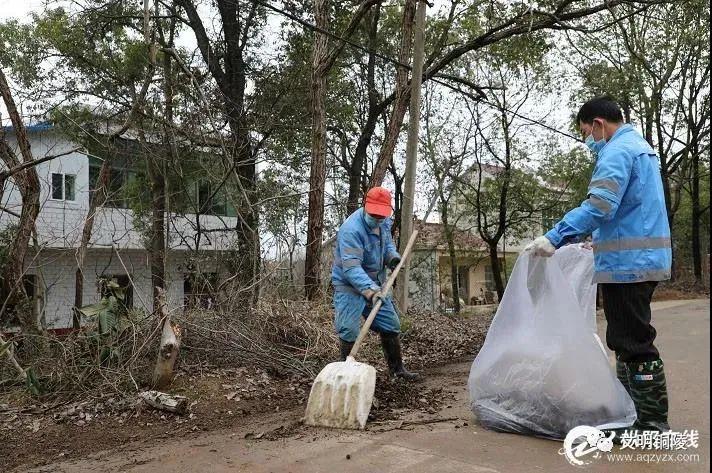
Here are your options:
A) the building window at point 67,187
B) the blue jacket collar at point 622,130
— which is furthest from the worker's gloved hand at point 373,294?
the building window at point 67,187

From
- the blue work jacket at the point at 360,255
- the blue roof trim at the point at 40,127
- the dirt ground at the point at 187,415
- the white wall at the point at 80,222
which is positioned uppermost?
the blue roof trim at the point at 40,127

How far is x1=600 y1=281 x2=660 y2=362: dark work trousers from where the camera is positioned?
311 centimetres

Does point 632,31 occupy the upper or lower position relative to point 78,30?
upper

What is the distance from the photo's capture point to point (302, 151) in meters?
13.6

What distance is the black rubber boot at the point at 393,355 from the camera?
16.3 ft

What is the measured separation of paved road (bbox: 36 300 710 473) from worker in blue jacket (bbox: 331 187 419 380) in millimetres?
1062

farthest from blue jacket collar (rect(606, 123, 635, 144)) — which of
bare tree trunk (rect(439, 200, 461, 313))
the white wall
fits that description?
bare tree trunk (rect(439, 200, 461, 313))

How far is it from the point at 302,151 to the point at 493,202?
299 inches

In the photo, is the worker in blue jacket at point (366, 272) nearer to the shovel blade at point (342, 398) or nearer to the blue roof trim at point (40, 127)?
the shovel blade at point (342, 398)

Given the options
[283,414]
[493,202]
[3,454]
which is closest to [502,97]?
[493,202]

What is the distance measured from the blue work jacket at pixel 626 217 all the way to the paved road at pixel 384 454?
0.56 meters

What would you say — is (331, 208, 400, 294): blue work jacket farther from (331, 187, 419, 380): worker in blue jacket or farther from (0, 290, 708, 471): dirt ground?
(0, 290, 708, 471): dirt ground

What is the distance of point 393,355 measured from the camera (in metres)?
5.02

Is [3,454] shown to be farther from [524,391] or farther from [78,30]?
[78,30]
